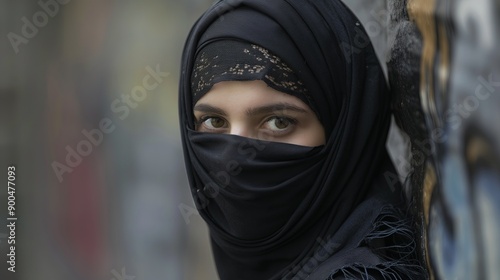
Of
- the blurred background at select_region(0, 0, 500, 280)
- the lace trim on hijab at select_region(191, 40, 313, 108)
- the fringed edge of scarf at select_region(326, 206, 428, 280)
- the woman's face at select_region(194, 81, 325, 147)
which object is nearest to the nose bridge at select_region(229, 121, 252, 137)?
the woman's face at select_region(194, 81, 325, 147)

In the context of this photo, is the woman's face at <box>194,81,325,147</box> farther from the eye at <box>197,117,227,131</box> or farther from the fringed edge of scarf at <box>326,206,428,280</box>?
the fringed edge of scarf at <box>326,206,428,280</box>

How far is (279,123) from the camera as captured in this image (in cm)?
176

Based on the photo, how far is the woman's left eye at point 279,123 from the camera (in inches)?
69.1

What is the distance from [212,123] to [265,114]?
17 cm

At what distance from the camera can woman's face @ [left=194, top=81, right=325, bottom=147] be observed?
1.73 m

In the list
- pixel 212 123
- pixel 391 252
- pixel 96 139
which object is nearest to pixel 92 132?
pixel 96 139

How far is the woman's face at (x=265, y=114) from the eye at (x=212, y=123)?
0.15ft

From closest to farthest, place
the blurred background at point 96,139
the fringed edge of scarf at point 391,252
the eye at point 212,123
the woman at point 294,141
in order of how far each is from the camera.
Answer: the fringed edge of scarf at point 391,252, the woman at point 294,141, the eye at point 212,123, the blurred background at point 96,139

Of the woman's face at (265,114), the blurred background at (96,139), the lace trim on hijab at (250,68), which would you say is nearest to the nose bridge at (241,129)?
the woman's face at (265,114)

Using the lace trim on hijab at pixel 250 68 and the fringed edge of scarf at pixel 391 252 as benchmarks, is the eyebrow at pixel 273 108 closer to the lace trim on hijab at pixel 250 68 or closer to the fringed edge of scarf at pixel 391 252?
the lace trim on hijab at pixel 250 68

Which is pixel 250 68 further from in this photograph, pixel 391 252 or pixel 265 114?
pixel 391 252

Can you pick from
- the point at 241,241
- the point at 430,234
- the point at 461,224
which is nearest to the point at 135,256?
the point at 241,241

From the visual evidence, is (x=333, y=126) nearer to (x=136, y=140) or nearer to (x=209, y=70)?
(x=209, y=70)

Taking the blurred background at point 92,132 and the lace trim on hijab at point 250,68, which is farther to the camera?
the blurred background at point 92,132
